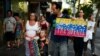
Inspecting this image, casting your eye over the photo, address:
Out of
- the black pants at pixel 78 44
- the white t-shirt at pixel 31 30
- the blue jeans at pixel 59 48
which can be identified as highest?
the white t-shirt at pixel 31 30

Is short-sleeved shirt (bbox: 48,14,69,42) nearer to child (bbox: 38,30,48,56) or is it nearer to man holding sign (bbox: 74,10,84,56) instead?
child (bbox: 38,30,48,56)

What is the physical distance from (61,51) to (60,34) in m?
0.57

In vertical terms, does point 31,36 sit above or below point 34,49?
above

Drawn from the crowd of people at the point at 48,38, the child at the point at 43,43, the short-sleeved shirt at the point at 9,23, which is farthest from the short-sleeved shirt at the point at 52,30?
the short-sleeved shirt at the point at 9,23

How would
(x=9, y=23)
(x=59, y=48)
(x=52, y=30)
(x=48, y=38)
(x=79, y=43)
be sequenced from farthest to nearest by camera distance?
(x=9, y=23) → (x=79, y=43) → (x=48, y=38) → (x=52, y=30) → (x=59, y=48)

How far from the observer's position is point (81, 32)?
38.6ft

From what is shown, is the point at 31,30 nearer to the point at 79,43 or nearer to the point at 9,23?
the point at 79,43

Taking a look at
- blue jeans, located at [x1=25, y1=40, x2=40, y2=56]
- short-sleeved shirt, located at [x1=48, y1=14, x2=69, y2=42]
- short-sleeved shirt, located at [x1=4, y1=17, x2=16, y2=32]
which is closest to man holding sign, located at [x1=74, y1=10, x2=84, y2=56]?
blue jeans, located at [x1=25, y1=40, x2=40, y2=56]

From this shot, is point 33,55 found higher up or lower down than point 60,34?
lower down

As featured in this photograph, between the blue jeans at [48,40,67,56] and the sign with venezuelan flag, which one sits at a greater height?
the sign with venezuelan flag

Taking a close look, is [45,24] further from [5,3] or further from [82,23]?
[5,3]

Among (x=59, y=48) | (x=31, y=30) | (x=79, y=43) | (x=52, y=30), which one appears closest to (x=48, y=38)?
(x=31, y=30)

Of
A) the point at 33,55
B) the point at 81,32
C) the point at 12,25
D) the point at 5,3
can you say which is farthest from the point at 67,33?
the point at 5,3

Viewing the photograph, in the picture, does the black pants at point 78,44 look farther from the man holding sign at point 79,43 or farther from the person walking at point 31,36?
the person walking at point 31,36
